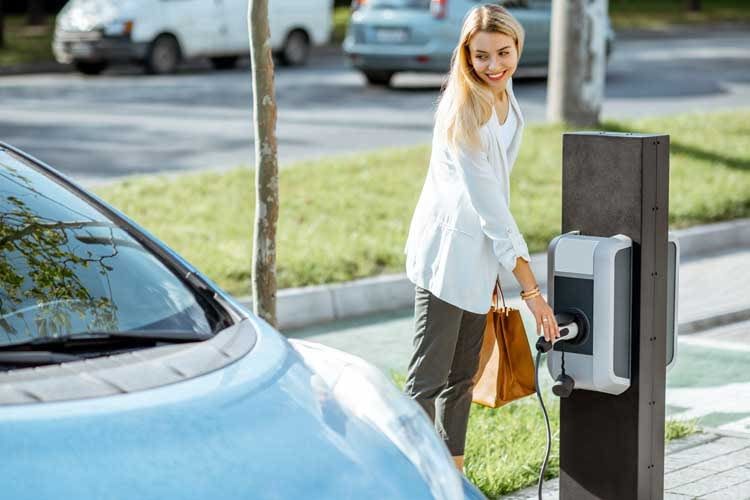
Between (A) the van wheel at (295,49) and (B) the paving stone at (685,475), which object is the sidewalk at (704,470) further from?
(A) the van wheel at (295,49)

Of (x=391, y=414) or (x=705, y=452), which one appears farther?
(x=705, y=452)

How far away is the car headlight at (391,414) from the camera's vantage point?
3031 millimetres

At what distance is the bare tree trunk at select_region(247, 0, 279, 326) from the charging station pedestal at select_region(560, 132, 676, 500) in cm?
172

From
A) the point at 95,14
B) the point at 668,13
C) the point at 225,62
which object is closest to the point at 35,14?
the point at 225,62

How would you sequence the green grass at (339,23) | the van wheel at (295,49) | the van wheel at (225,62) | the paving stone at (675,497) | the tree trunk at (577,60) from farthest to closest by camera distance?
the green grass at (339,23) → the van wheel at (295,49) → the van wheel at (225,62) → the tree trunk at (577,60) → the paving stone at (675,497)

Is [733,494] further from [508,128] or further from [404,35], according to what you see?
[404,35]

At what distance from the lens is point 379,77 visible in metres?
19.5

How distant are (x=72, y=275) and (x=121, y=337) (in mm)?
Answer: 331

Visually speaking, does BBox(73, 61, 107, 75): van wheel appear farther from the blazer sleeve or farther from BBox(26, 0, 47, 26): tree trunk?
the blazer sleeve

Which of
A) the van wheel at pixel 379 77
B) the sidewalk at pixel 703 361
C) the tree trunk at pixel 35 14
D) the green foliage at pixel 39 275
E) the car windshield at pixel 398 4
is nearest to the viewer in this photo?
the green foliage at pixel 39 275

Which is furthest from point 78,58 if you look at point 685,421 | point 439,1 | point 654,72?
point 685,421

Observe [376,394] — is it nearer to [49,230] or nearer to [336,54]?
[49,230]

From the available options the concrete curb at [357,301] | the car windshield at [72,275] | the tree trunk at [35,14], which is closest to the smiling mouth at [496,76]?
the car windshield at [72,275]

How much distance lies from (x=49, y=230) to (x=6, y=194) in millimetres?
166
